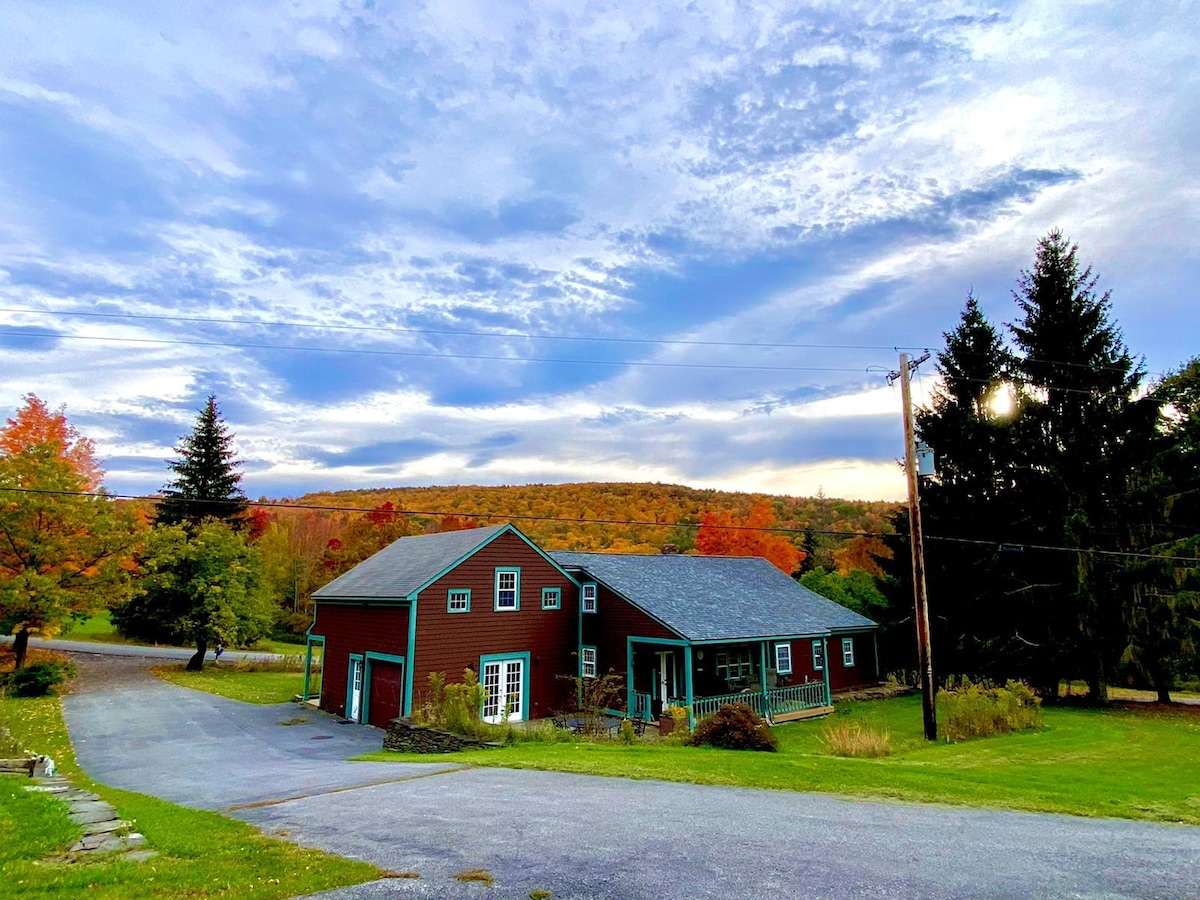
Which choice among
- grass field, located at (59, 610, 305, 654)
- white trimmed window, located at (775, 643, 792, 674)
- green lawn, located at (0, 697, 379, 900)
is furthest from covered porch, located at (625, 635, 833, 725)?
grass field, located at (59, 610, 305, 654)

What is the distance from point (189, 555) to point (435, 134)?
29.1 metres

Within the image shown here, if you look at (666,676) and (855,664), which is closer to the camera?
(666,676)

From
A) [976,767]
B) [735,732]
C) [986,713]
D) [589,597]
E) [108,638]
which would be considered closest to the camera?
[976,767]

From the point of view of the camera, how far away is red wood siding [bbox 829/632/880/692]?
99.1ft

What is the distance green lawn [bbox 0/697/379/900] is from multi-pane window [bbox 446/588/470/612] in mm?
13758

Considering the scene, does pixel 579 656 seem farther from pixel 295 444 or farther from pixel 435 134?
pixel 435 134

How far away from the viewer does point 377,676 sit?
24.1 m

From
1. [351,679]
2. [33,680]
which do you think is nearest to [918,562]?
[351,679]

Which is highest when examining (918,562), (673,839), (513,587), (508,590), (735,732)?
(918,562)

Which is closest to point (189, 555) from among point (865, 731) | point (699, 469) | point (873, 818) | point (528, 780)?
point (699, 469)

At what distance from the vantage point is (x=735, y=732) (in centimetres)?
1697

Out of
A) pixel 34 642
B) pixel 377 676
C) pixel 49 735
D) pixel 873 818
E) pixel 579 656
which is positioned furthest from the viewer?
pixel 34 642

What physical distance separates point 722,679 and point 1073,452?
16070mm

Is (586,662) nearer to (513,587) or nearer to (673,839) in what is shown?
(513,587)
